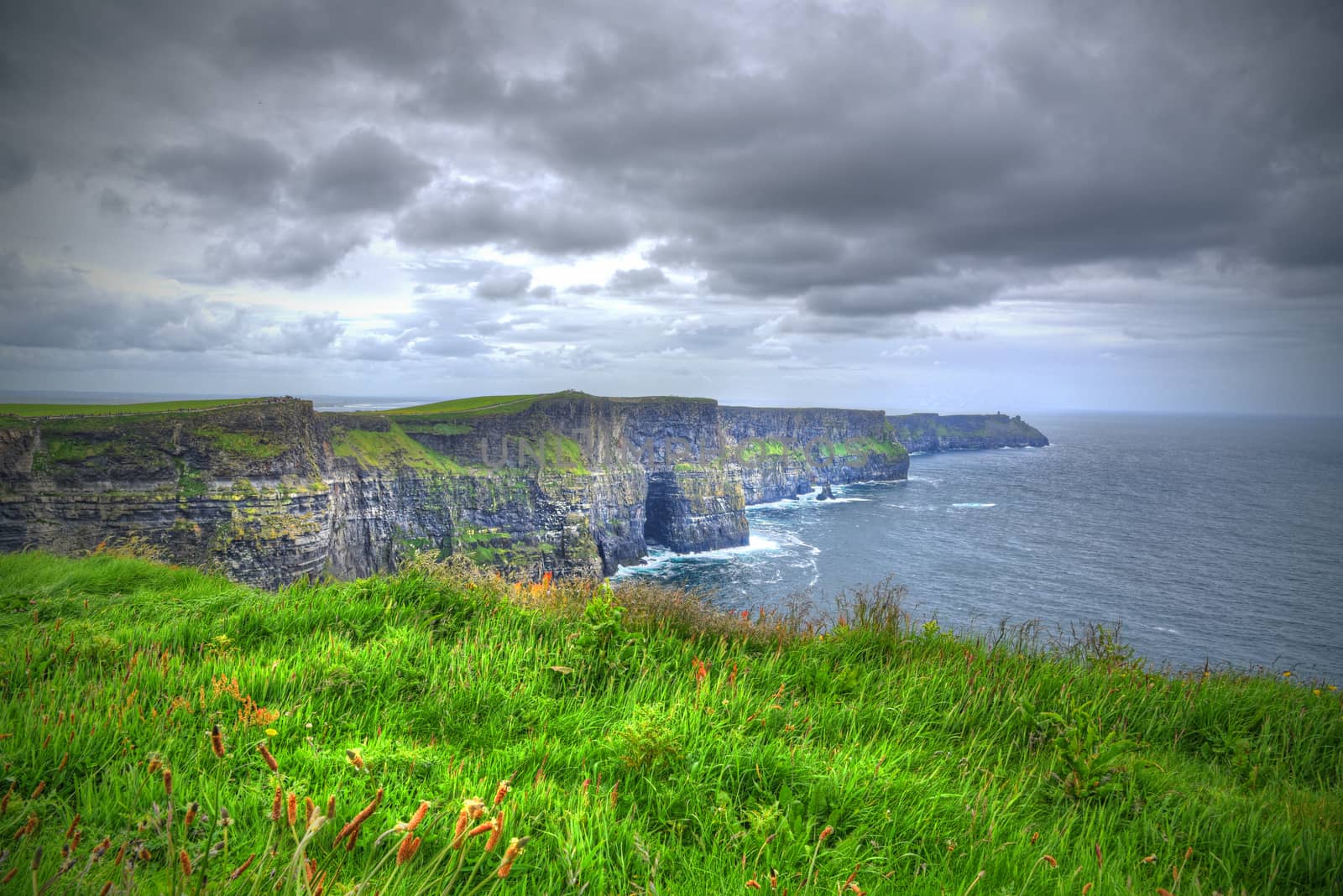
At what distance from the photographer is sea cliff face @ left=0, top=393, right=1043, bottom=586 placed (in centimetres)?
3841

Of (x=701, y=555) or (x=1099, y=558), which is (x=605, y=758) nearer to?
(x=701, y=555)

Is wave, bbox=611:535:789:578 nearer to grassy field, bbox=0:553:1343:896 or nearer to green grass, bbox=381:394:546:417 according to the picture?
green grass, bbox=381:394:546:417

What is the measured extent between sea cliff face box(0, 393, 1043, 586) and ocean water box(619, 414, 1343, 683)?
10.4 metres

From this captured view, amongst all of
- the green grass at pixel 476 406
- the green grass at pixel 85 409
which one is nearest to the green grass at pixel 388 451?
the green grass at pixel 476 406

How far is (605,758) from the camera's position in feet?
12.4

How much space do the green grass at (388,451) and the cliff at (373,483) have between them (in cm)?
18

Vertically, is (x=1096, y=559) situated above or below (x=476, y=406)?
below

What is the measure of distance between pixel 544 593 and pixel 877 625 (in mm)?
4127

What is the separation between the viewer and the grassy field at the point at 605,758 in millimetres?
2656

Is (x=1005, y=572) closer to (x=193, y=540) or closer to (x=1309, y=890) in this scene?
(x=1309, y=890)

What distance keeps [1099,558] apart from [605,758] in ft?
266

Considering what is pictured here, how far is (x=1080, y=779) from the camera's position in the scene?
4066 millimetres

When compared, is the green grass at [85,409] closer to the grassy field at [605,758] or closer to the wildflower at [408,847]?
the grassy field at [605,758]

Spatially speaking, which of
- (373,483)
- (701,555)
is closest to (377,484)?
(373,483)
